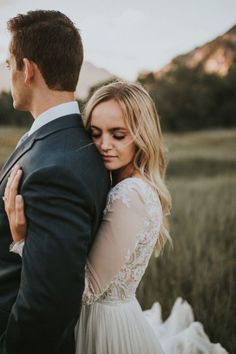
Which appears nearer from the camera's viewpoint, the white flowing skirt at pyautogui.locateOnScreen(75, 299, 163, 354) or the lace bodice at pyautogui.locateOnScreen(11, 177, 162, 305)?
the lace bodice at pyautogui.locateOnScreen(11, 177, 162, 305)

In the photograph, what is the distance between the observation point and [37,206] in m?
1.74

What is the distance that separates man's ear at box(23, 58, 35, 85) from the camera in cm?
201

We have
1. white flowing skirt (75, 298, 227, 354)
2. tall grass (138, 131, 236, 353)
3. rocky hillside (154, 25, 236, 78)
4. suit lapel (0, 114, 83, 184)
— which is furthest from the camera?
rocky hillside (154, 25, 236, 78)

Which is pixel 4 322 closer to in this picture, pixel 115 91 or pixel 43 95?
pixel 43 95

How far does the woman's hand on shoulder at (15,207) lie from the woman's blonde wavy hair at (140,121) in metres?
0.53

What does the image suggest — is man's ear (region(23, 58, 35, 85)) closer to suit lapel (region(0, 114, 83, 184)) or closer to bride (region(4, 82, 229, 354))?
suit lapel (region(0, 114, 83, 184))

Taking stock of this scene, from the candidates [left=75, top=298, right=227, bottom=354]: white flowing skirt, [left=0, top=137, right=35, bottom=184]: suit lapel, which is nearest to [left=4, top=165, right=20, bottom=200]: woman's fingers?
[left=0, top=137, right=35, bottom=184]: suit lapel

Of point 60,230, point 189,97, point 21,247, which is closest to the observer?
point 60,230

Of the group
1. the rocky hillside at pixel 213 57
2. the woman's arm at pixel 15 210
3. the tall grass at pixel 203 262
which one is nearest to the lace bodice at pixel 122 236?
the woman's arm at pixel 15 210

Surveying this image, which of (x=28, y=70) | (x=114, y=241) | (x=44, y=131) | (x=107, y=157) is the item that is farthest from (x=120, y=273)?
(x=28, y=70)

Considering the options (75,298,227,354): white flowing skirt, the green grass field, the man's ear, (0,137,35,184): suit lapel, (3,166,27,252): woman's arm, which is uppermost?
the man's ear

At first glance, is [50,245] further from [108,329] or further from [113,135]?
[108,329]

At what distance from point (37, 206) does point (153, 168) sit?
2.50 feet

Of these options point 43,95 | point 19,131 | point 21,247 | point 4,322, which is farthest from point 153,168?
point 19,131
